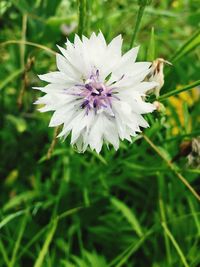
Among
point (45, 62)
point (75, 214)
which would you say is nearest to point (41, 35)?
point (45, 62)

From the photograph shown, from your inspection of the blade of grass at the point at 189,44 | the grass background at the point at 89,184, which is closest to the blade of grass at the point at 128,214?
the grass background at the point at 89,184

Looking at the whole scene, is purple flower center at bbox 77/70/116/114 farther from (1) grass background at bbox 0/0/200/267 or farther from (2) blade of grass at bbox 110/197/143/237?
(2) blade of grass at bbox 110/197/143/237

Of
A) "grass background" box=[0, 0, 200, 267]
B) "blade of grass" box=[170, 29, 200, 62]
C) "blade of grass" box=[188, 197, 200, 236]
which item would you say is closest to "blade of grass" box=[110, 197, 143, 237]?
"grass background" box=[0, 0, 200, 267]

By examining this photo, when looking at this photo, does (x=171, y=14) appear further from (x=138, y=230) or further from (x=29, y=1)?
(x=138, y=230)

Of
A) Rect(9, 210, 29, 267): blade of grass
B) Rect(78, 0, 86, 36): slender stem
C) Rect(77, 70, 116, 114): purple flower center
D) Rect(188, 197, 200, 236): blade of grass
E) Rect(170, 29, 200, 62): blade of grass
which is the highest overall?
Rect(78, 0, 86, 36): slender stem

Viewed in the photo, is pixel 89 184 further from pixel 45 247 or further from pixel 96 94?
pixel 96 94

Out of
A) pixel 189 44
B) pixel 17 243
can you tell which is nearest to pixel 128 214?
pixel 17 243
